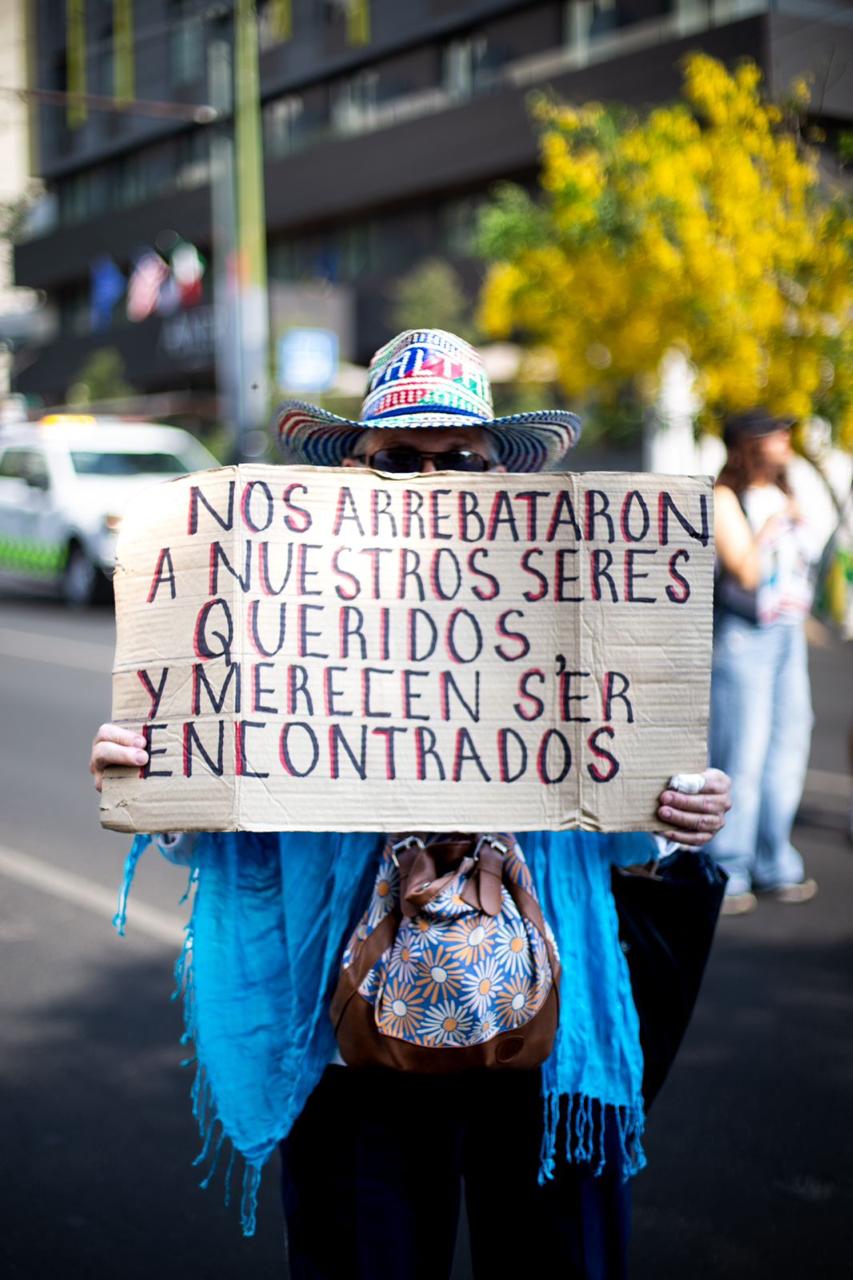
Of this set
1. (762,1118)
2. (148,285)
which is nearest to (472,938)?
(762,1118)

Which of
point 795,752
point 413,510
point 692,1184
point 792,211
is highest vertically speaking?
point 792,211

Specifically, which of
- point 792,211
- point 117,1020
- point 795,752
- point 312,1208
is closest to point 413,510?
point 312,1208

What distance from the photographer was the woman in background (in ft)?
17.5

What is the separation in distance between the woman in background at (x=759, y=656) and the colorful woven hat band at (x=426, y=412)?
9.58 ft

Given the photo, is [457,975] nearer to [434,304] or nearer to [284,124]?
[434,304]

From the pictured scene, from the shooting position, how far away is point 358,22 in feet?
123

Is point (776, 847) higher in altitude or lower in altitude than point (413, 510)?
lower

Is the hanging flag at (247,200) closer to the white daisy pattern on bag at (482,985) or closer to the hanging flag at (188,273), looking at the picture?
the hanging flag at (188,273)

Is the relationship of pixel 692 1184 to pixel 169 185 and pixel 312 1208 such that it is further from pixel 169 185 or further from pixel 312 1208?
pixel 169 185

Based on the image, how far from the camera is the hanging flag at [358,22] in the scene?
3719cm

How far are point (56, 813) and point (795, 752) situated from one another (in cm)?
350

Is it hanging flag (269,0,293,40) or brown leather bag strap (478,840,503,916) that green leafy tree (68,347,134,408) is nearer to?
hanging flag (269,0,293,40)

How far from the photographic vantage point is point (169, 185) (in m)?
45.7

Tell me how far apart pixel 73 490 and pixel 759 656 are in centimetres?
1239
